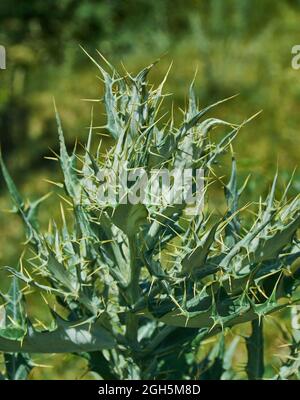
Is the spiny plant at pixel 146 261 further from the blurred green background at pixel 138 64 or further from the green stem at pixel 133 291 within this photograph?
the blurred green background at pixel 138 64

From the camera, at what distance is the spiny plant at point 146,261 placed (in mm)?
1014

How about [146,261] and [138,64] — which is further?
[138,64]

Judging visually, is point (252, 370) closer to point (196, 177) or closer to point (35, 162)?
point (196, 177)

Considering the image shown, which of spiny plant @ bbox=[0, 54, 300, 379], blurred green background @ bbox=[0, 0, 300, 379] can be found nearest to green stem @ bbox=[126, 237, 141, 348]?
spiny plant @ bbox=[0, 54, 300, 379]

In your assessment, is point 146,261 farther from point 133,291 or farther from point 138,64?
point 138,64

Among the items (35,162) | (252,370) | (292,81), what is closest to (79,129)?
(35,162)

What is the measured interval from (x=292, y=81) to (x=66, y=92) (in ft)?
4.37

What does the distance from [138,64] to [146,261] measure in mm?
4055

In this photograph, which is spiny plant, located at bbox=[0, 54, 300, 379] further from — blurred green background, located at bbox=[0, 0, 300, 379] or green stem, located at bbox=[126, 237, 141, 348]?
blurred green background, located at bbox=[0, 0, 300, 379]

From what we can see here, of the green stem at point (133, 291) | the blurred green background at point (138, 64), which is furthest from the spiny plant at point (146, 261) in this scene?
the blurred green background at point (138, 64)

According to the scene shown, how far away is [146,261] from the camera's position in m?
1.01

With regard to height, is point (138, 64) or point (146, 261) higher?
point (138, 64)

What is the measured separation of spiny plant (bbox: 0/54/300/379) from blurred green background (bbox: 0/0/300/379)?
2.14m

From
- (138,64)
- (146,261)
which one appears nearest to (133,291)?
(146,261)
